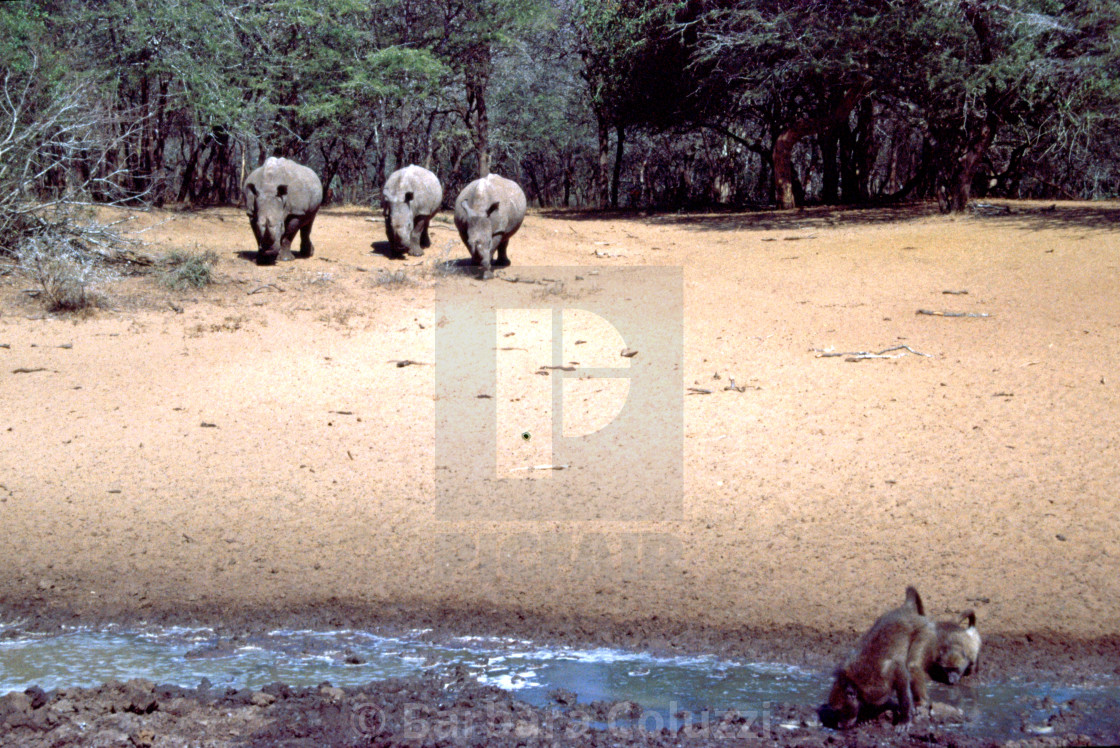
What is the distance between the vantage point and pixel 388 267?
13.8 meters

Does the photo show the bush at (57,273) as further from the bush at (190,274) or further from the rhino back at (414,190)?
the rhino back at (414,190)

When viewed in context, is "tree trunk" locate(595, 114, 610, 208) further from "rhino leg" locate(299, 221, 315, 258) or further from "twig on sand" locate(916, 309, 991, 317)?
"twig on sand" locate(916, 309, 991, 317)

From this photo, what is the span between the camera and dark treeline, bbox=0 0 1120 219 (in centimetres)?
1424

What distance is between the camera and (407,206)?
14.2 m

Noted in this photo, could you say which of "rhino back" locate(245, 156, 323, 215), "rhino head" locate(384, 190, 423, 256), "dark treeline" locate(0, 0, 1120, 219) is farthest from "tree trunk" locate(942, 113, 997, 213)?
"rhino back" locate(245, 156, 323, 215)

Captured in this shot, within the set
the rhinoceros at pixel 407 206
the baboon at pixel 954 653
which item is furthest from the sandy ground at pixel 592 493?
the rhinoceros at pixel 407 206

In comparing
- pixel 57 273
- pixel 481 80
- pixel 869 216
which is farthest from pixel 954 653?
pixel 481 80

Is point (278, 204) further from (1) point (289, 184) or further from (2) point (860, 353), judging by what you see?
(2) point (860, 353)

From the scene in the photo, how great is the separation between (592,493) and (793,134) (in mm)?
14759

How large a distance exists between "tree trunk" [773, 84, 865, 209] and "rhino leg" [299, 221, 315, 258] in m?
9.83

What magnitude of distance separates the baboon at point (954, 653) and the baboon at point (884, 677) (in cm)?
14

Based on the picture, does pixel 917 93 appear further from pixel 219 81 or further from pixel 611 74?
pixel 219 81

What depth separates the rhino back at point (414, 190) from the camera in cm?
1408

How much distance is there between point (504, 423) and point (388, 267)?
6792 mm
